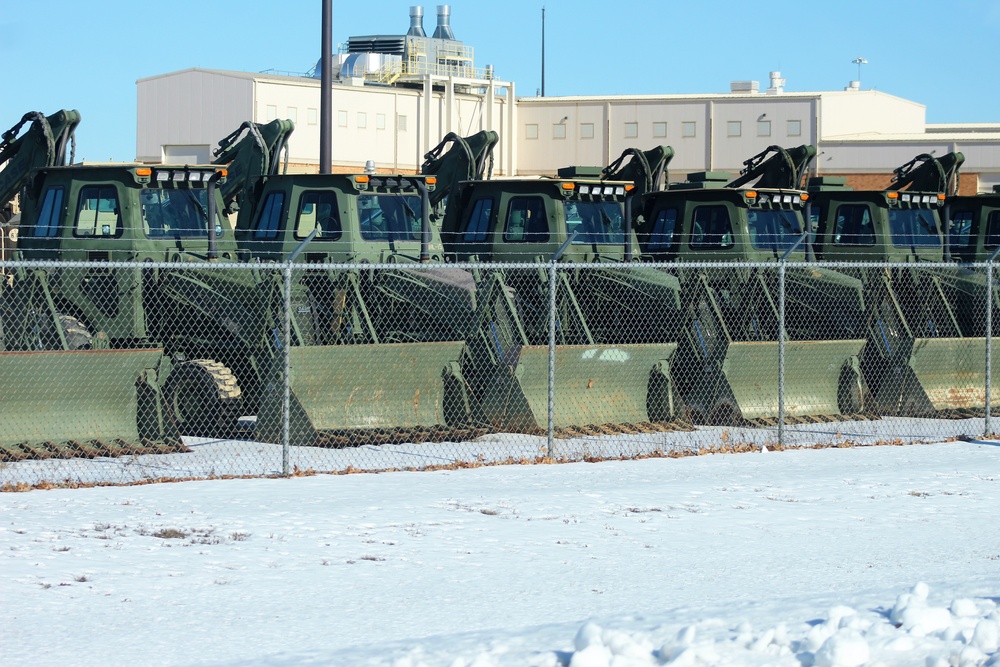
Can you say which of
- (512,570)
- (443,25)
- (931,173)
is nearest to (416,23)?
(443,25)

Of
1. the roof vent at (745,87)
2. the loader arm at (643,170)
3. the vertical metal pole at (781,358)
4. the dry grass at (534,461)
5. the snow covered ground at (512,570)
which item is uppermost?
the roof vent at (745,87)

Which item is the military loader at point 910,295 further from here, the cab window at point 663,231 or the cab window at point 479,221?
the cab window at point 479,221

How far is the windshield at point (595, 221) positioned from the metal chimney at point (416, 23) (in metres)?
46.4

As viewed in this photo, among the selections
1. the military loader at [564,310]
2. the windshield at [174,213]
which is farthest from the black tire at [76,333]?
the military loader at [564,310]

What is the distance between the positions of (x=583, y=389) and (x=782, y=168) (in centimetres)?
903

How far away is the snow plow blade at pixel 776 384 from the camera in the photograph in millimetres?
15586

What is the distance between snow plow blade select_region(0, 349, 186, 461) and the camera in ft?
40.6

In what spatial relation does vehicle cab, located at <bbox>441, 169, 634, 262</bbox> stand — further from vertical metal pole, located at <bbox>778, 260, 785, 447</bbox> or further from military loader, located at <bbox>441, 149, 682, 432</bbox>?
vertical metal pole, located at <bbox>778, 260, 785, 447</bbox>

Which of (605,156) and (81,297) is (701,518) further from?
(605,156)

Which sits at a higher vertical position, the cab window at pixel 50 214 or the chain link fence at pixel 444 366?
the cab window at pixel 50 214

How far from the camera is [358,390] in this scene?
1358 centimetres

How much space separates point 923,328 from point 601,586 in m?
12.0

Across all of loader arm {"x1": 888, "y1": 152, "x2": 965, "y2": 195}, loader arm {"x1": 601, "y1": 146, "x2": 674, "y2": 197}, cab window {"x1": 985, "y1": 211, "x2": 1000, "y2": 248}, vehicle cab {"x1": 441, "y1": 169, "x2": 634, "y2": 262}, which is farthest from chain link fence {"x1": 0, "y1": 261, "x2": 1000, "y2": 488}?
loader arm {"x1": 888, "y1": 152, "x2": 965, "y2": 195}

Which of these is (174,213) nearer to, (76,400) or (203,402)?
(203,402)
